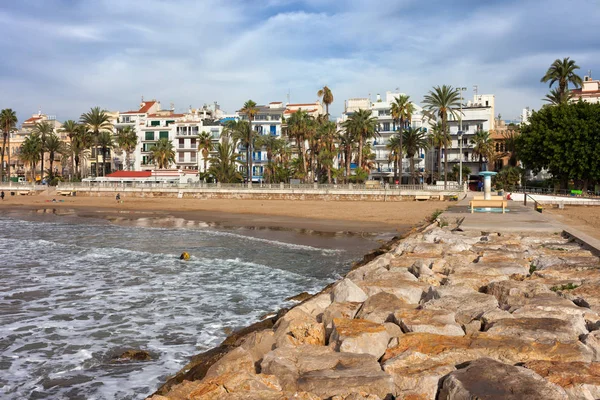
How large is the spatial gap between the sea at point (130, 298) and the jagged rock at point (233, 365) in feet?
5.17

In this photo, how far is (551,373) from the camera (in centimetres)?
543

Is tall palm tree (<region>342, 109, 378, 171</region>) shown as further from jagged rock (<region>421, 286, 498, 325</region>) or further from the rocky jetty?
jagged rock (<region>421, 286, 498, 325</region>)

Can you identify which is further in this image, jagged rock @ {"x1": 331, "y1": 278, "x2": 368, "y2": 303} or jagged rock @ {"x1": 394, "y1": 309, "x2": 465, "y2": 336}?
jagged rock @ {"x1": 331, "y1": 278, "x2": 368, "y2": 303}

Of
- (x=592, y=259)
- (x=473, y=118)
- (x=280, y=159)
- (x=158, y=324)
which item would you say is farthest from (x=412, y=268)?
(x=473, y=118)

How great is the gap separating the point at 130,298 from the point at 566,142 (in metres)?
51.2

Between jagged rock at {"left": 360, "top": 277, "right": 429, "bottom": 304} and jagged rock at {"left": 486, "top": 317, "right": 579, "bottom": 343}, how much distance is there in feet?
7.98

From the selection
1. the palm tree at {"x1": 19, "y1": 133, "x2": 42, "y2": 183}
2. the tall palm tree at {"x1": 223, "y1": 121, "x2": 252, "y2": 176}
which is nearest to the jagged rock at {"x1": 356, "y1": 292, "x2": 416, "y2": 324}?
the tall palm tree at {"x1": 223, "y1": 121, "x2": 252, "y2": 176}

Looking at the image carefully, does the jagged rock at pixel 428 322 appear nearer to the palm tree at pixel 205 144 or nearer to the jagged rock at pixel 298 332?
the jagged rock at pixel 298 332

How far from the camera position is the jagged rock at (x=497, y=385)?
15.5 feet

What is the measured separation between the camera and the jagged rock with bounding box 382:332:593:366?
19.6 feet

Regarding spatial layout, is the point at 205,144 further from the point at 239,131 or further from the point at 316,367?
the point at 316,367

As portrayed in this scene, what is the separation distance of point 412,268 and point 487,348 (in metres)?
A: 5.77

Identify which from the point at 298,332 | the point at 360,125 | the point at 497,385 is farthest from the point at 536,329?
the point at 360,125

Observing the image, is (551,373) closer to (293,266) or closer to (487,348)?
(487,348)
